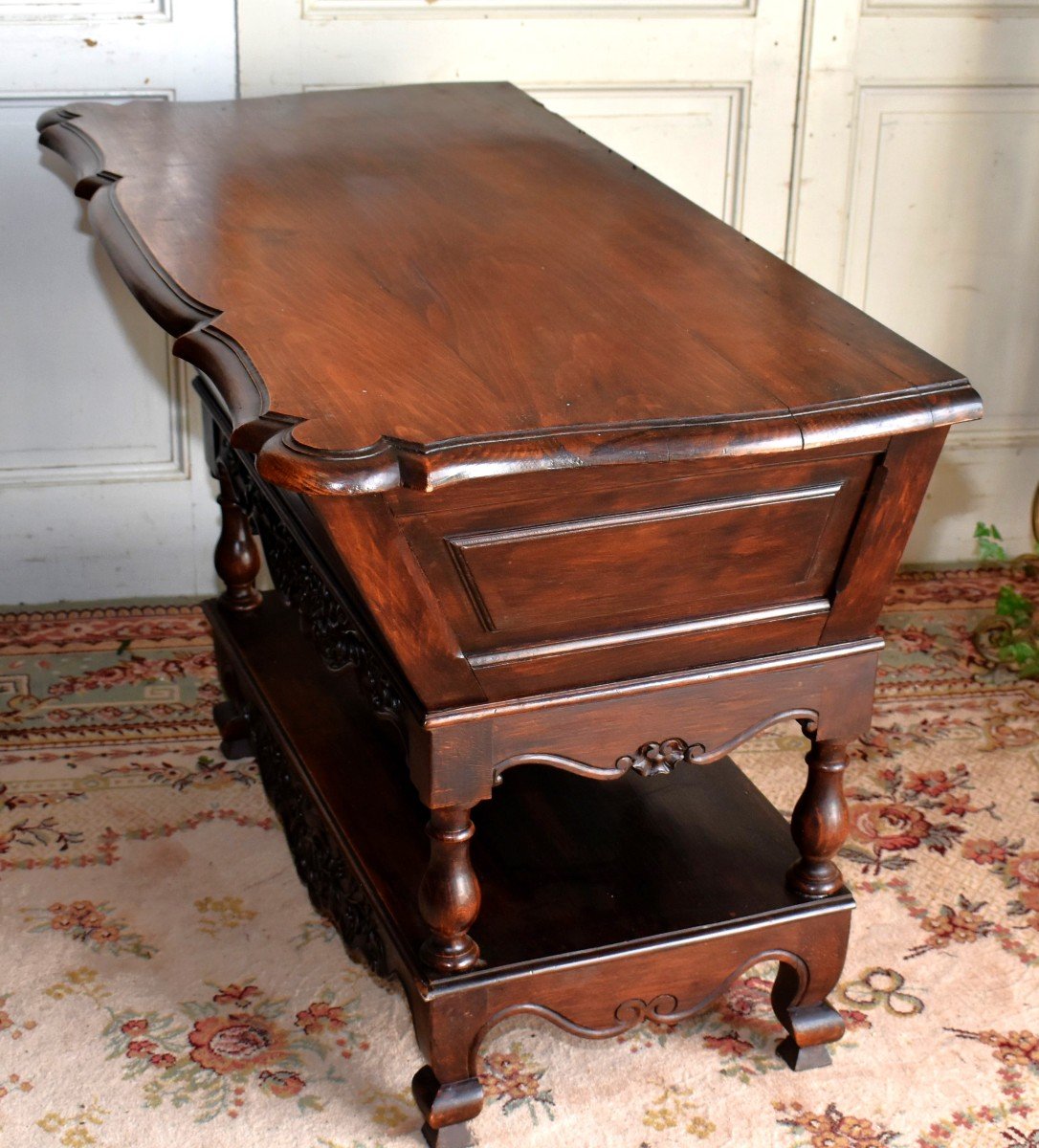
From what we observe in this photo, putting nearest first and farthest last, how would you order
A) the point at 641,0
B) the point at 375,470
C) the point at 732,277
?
the point at 375,470 → the point at 732,277 → the point at 641,0

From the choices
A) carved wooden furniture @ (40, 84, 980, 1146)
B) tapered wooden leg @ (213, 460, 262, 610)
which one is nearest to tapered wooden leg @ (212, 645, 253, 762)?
tapered wooden leg @ (213, 460, 262, 610)

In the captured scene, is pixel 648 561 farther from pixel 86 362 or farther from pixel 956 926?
pixel 86 362

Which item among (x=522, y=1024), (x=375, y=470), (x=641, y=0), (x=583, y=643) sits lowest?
(x=522, y=1024)

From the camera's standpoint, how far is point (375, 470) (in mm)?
1445

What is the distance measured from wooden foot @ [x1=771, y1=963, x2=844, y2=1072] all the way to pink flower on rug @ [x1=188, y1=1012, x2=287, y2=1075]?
0.74 m

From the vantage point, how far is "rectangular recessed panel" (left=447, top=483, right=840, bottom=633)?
1632 mm

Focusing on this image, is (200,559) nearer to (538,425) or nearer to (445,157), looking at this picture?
(445,157)

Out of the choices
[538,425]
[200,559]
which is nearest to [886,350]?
[538,425]

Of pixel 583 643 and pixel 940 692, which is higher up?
pixel 583 643

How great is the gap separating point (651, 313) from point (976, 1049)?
47.2 inches

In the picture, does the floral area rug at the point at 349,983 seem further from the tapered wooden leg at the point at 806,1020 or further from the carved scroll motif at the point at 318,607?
the carved scroll motif at the point at 318,607

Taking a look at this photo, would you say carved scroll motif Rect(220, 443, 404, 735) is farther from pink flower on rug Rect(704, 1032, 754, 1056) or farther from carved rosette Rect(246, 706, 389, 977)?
pink flower on rug Rect(704, 1032, 754, 1056)

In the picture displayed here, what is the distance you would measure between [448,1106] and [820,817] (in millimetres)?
632

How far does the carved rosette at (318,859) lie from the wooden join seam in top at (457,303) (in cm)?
82
